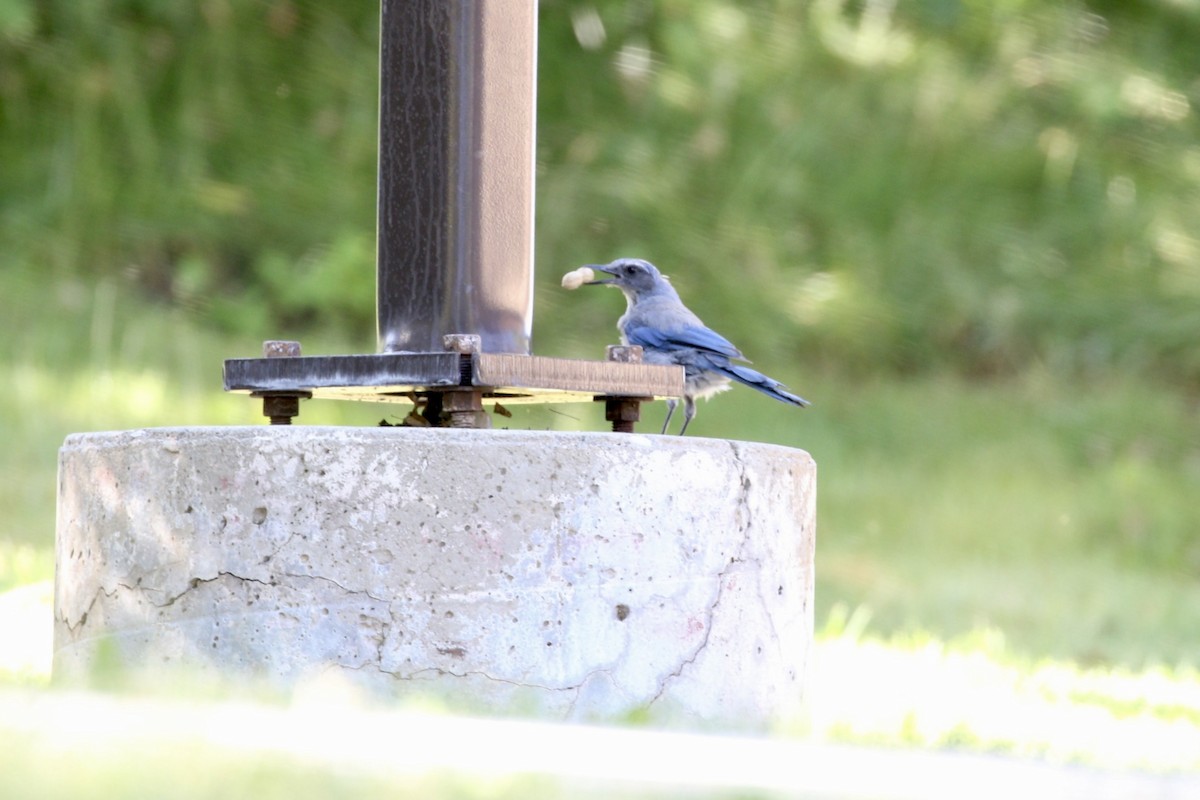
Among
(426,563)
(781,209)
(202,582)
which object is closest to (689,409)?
(426,563)

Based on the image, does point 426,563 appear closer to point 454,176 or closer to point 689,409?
point 454,176

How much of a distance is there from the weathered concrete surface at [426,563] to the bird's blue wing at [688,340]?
4.65 ft

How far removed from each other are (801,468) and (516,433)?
0.79m

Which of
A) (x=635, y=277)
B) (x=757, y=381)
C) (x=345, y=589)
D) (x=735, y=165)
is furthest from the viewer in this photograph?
(x=735, y=165)

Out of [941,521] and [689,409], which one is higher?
[689,409]

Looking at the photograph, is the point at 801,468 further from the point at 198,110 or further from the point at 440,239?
the point at 198,110

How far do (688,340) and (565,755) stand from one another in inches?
126

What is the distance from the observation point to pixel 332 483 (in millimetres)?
3580

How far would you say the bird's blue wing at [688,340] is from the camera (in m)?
5.20

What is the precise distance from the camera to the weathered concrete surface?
3580 millimetres

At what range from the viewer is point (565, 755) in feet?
6.84

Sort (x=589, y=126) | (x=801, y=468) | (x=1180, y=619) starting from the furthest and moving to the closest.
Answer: (x=589, y=126) → (x=1180, y=619) → (x=801, y=468)

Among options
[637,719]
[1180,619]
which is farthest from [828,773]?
[1180,619]

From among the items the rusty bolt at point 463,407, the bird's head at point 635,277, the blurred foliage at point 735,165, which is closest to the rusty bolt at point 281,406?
the rusty bolt at point 463,407
